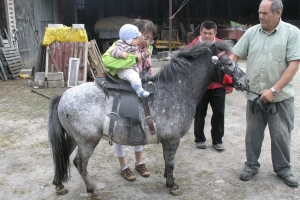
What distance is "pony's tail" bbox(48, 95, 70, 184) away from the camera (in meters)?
2.87

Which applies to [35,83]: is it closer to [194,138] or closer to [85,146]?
[194,138]

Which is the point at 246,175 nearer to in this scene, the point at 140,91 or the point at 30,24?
the point at 140,91

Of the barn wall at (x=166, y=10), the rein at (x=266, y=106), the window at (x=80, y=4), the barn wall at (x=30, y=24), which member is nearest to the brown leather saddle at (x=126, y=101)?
the rein at (x=266, y=106)

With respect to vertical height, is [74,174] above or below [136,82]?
below

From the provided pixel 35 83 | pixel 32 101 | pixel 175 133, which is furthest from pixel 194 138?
pixel 35 83

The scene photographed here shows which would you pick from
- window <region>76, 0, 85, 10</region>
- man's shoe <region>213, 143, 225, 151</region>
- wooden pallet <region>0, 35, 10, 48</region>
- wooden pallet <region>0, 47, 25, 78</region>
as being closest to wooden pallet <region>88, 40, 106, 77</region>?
wooden pallet <region>0, 47, 25, 78</region>

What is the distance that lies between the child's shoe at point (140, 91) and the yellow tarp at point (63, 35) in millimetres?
5923

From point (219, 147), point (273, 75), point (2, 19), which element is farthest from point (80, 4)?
point (273, 75)

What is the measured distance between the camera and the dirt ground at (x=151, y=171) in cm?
309

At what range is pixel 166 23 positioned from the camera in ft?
52.4

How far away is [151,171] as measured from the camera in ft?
11.7

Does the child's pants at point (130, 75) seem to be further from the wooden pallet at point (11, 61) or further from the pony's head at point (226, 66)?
the wooden pallet at point (11, 61)

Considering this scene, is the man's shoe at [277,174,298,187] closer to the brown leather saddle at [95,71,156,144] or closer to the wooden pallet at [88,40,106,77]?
the brown leather saddle at [95,71,156,144]

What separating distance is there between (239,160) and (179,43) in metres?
11.1
